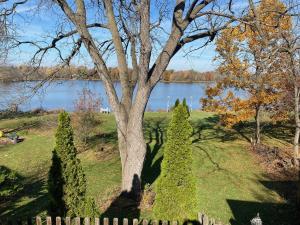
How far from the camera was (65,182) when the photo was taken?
25.1ft

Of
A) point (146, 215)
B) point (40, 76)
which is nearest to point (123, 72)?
point (40, 76)

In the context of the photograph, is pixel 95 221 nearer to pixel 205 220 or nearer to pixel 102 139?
pixel 205 220

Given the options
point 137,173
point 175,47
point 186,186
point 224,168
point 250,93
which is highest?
point 175,47

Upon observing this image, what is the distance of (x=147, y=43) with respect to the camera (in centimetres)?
1027

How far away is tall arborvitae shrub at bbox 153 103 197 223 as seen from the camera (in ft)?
24.6

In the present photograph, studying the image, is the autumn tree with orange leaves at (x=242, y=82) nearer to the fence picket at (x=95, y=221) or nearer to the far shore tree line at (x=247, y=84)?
the far shore tree line at (x=247, y=84)

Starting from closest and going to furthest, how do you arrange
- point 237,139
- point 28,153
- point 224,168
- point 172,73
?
1. point 224,168
2. point 28,153
3. point 237,139
4. point 172,73

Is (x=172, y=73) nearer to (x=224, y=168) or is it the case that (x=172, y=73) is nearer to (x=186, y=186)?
(x=224, y=168)

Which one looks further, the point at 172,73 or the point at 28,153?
the point at 172,73

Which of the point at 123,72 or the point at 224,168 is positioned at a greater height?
the point at 123,72

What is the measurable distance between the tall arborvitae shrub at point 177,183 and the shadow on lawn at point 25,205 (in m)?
4.78

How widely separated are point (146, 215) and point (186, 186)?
333cm

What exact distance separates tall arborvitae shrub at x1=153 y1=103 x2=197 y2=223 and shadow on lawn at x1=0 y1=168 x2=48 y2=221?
188 inches

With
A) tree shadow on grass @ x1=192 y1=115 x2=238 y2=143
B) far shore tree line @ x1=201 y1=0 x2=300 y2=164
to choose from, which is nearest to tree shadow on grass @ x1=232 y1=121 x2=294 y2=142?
tree shadow on grass @ x1=192 y1=115 x2=238 y2=143
